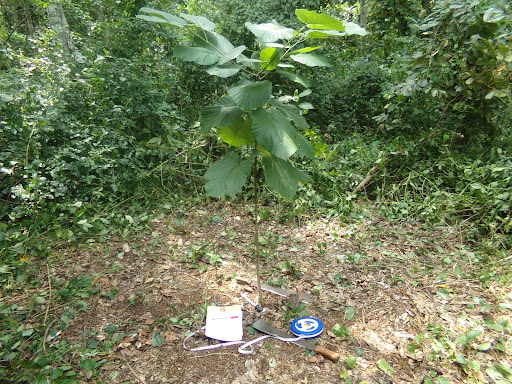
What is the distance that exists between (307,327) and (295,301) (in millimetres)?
230

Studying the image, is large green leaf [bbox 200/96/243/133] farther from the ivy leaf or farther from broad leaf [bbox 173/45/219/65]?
the ivy leaf

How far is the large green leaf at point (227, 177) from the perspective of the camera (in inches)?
59.4

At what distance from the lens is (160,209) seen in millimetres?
3066

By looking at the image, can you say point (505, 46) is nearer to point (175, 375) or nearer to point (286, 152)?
point (286, 152)

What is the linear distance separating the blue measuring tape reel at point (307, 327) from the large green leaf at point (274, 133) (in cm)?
108

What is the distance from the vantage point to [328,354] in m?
1.68

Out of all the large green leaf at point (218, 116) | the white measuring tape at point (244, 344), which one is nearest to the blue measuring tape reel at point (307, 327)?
the white measuring tape at point (244, 344)

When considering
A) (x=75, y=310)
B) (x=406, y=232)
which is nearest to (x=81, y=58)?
(x=75, y=310)

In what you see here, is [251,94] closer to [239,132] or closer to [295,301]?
[239,132]


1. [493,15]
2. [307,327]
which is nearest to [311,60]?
[307,327]

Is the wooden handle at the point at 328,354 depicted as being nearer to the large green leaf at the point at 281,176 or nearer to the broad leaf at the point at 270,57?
the large green leaf at the point at 281,176

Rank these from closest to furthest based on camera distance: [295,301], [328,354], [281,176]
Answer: [281,176] < [328,354] < [295,301]

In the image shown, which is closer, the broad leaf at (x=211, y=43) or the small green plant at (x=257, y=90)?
the small green plant at (x=257, y=90)

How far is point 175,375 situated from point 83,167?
2.06 meters
